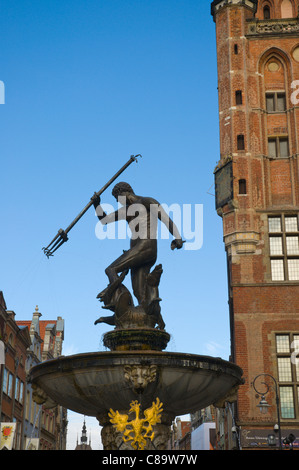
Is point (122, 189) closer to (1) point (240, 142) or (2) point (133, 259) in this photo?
(2) point (133, 259)

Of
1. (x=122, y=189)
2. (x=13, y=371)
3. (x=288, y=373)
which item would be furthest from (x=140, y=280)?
(x=13, y=371)

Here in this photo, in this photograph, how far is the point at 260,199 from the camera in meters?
33.6

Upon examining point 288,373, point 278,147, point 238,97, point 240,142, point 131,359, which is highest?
point 238,97

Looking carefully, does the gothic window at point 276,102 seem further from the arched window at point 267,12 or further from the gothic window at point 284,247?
the arched window at point 267,12

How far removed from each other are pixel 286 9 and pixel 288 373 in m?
22.0

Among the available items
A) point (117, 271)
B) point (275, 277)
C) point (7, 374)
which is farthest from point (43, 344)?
point (117, 271)

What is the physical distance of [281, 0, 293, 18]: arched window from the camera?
39.2m

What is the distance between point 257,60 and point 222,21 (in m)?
3.30

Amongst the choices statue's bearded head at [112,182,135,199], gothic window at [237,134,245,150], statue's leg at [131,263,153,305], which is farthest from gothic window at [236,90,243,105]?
statue's leg at [131,263,153,305]

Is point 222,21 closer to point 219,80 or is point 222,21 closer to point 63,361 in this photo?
point 219,80

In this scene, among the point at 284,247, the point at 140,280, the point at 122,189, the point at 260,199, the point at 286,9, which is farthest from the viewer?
the point at 286,9

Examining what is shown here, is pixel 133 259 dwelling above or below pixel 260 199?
below

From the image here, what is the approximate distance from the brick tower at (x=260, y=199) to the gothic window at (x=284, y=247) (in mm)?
50

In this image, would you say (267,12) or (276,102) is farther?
(267,12)
